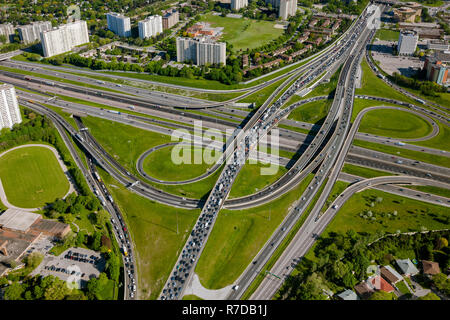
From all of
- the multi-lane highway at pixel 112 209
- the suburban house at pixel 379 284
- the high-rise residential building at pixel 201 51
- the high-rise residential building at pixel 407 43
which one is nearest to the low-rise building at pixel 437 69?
the high-rise residential building at pixel 407 43

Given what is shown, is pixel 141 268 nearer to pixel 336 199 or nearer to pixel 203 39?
pixel 336 199

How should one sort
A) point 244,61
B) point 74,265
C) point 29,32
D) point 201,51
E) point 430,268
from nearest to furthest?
point 430,268 → point 74,265 → point 201,51 → point 244,61 → point 29,32

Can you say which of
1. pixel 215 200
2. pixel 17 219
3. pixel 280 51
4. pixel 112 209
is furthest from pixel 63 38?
pixel 215 200

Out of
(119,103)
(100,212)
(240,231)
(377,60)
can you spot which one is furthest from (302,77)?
(100,212)

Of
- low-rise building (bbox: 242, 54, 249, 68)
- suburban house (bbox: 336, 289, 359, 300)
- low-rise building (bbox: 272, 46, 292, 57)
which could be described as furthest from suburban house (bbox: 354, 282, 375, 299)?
low-rise building (bbox: 272, 46, 292, 57)

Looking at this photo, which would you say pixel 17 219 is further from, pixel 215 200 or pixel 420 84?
pixel 420 84

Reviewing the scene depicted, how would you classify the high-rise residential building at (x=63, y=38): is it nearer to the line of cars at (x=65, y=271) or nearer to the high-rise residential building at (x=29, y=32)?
the high-rise residential building at (x=29, y=32)
